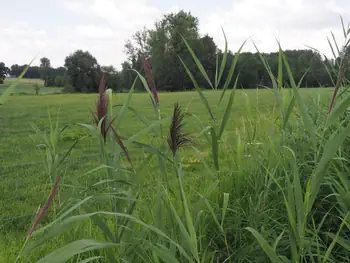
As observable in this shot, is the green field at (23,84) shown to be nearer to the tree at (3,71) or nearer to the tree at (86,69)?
the tree at (3,71)

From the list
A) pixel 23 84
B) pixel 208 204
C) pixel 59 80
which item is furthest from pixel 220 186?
pixel 59 80

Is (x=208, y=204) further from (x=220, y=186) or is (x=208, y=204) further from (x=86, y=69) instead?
(x=86, y=69)

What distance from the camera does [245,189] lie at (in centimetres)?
195

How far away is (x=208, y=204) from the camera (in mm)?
1312

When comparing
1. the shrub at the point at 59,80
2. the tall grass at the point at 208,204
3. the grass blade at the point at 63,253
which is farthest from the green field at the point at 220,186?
the shrub at the point at 59,80

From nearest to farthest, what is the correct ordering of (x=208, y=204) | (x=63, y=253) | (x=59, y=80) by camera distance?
(x=63, y=253) → (x=208, y=204) → (x=59, y=80)

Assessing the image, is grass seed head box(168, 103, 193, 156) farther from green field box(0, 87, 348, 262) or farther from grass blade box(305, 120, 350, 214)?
grass blade box(305, 120, 350, 214)

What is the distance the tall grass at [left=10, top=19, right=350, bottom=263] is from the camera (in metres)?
1.07

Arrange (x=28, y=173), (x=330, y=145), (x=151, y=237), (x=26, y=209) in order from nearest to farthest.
Answer: (x=330, y=145)
(x=151, y=237)
(x=26, y=209)
(x=28, y=173)

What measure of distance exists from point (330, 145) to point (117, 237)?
0.65 meters

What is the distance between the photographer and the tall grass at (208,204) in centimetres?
107

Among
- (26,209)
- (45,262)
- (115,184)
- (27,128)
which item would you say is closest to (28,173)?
(26,209)

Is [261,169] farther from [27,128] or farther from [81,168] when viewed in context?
[27,128]

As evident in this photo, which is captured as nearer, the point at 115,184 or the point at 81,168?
the point at 115,184
